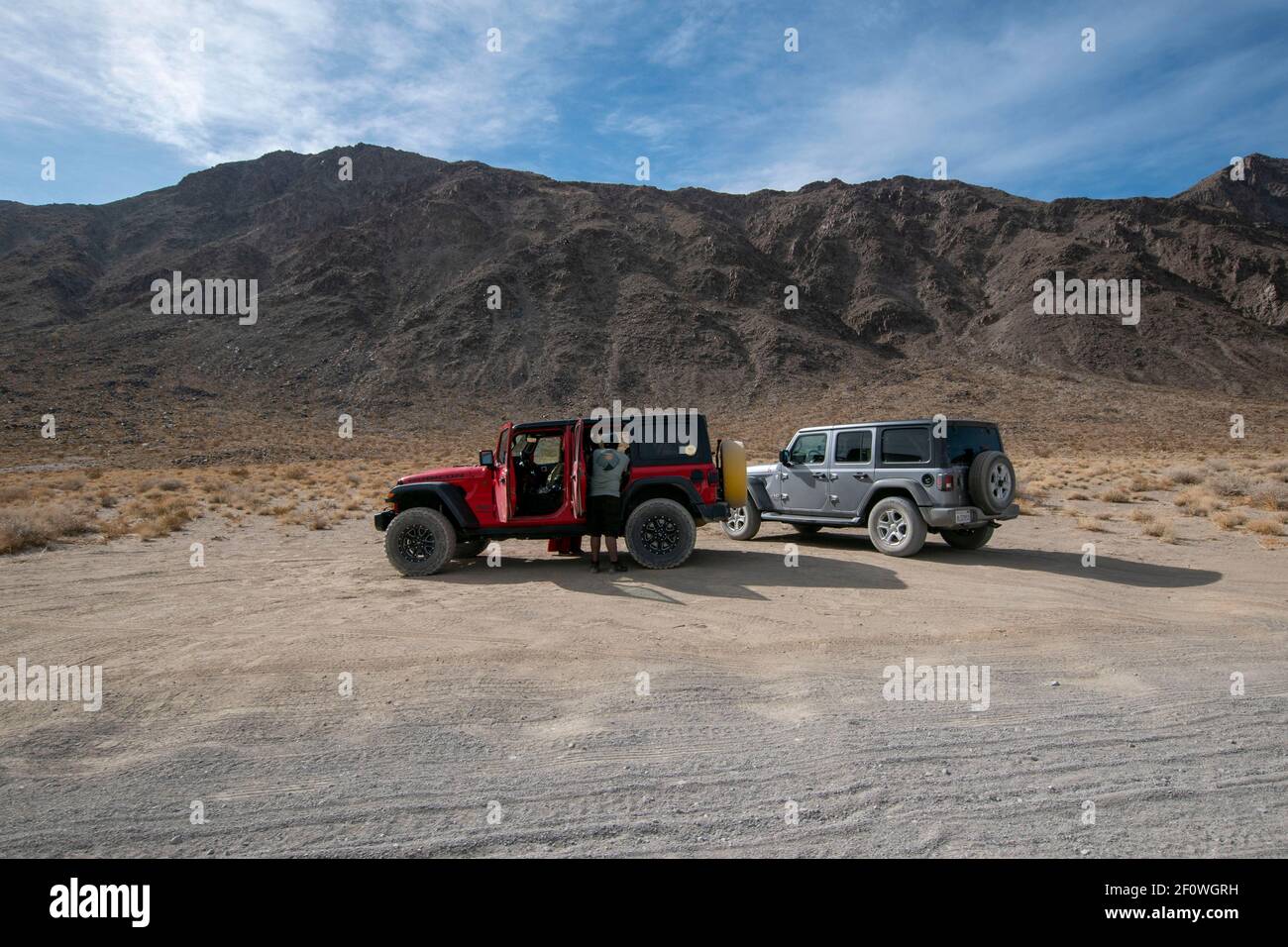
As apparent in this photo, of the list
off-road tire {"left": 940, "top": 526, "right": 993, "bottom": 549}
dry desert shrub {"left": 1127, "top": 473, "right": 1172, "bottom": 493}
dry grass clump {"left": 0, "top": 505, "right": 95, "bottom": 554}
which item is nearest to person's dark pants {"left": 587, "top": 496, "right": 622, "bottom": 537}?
off-road tire {"left": 940, "top": 526, "right": 993, "bottom": 549}

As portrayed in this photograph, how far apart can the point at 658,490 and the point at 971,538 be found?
495 cm

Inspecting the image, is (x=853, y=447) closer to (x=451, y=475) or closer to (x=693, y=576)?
(x=693, y=576)

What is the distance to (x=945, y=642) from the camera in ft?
19.7

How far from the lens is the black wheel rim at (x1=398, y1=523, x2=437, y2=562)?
9.25 meters

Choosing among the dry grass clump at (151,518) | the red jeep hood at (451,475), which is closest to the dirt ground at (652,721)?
the red jeep hood at (451,475)

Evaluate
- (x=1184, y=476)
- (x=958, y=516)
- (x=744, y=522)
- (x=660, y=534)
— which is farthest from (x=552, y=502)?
(x=1184, y=476)

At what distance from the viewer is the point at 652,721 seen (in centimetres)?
438

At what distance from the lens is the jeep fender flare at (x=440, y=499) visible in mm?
9297

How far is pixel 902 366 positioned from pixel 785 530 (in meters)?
53.6

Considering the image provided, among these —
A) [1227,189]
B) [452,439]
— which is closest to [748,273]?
[452,439]

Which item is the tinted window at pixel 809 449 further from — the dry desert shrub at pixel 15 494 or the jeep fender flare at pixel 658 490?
the dry desert shrub at pixel 15 494

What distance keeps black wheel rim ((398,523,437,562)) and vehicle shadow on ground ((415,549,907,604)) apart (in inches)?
13.2
